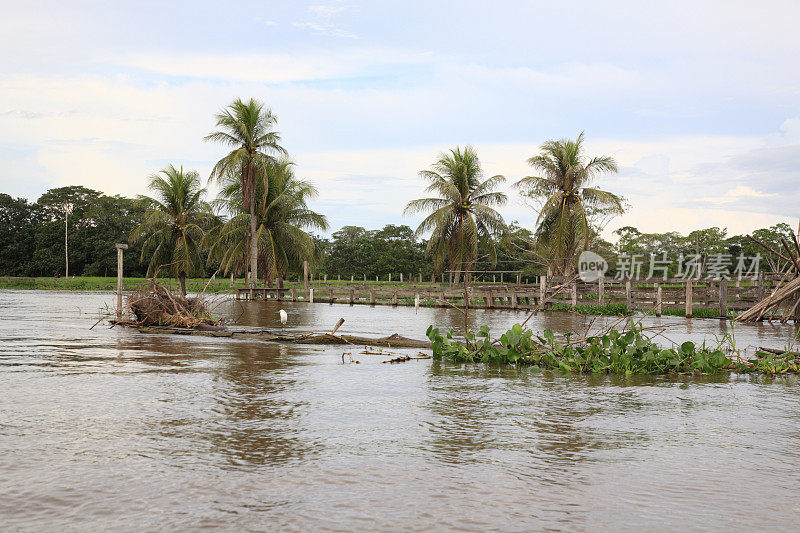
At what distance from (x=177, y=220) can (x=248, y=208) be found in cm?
949

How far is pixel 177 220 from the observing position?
144 feet

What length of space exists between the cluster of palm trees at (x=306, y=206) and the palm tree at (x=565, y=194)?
0.05 m

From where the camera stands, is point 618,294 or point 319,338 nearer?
point 319,338

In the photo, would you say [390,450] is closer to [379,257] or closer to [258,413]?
[258,413]

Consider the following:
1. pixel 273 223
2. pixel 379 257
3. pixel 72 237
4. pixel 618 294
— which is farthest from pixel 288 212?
pixel 72 237

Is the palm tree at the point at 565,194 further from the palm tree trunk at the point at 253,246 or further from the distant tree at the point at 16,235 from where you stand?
the distant tree at the point at 16,235

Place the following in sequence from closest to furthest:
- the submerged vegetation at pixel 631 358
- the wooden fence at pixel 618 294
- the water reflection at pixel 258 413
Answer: the water reflection at pixel 258 413 → the submerged vegetation at pixel 631 358 → the wooden fence at pixel 618 294

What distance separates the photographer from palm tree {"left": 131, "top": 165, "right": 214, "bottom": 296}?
42.9m

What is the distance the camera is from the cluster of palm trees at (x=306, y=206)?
116ft

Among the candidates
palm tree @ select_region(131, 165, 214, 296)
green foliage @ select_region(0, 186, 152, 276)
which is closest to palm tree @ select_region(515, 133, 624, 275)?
palm tree @ select_region(131, 165, 214, 296)

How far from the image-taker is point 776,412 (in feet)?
22.2

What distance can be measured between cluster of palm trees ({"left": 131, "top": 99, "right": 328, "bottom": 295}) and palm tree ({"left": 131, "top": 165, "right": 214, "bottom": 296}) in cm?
7

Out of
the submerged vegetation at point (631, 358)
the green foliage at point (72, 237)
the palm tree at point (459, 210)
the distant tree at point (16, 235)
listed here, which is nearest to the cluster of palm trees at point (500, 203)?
the palm tree at point (459, 210)

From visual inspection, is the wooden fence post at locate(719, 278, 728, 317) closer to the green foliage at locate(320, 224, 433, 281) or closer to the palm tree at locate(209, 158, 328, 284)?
the palm tree at locate(209, 158, 328, 284)
